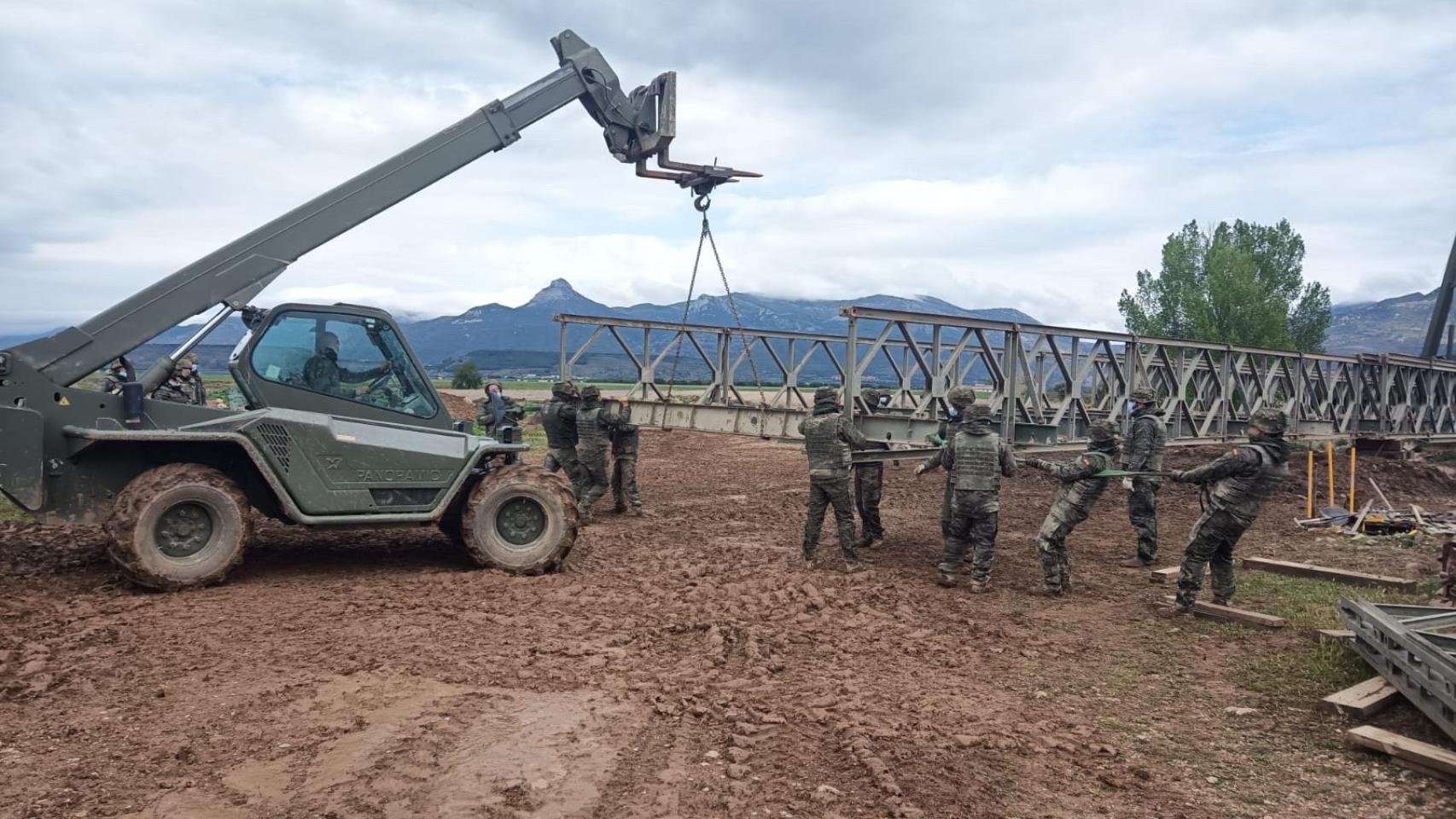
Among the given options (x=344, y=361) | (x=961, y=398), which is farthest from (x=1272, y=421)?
(x=344, y=361)

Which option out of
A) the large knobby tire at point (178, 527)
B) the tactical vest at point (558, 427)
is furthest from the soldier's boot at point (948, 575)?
the large knobby tire at point (178, 527)

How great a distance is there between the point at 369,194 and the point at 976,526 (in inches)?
247

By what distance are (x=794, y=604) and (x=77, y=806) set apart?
4905 millimetres

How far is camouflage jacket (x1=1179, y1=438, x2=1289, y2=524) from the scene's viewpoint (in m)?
7.53

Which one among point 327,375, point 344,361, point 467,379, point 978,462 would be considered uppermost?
point 344,361

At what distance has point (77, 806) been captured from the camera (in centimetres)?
378

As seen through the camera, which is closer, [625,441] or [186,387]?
[186,387]

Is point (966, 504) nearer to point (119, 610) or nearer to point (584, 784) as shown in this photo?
point (584, 784)

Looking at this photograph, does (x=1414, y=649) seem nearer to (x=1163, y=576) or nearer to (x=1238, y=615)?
(x=1238, y=615)

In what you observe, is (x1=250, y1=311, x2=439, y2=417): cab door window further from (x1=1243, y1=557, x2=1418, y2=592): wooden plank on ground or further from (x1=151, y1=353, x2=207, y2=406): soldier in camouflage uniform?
(x1=1243, y1=557, x2=1418, y2=592): wooden plank on ground

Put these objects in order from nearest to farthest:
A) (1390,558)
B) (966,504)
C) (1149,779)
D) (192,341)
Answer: (1149,779), (192,341), (966,504), (1390,558)

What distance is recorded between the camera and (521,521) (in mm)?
8219

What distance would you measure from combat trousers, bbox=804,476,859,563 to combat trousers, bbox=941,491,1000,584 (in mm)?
986

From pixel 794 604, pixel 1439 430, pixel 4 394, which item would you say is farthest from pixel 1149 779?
pixel 1439 430
